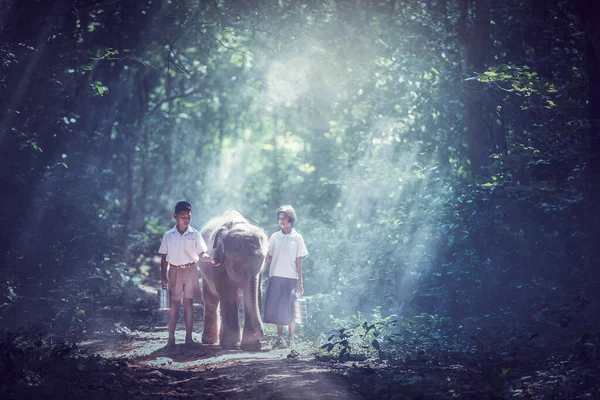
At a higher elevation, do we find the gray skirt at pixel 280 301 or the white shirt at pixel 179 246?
the white shirt at pixel 179 246

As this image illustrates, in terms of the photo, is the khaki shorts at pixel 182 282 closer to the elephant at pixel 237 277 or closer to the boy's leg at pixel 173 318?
the boy's leg at pixel 173 318

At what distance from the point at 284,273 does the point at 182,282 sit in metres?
1.61

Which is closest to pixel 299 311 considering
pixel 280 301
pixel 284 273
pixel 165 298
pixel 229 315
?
pixel 280 301

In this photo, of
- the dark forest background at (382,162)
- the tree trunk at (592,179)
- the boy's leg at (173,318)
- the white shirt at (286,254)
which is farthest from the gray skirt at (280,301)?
the tree trunk at (592,179)

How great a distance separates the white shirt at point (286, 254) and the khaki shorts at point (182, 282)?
4.24ft

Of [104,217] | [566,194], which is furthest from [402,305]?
[104,217]

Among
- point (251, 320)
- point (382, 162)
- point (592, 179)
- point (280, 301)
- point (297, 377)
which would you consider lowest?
point (297, 377)

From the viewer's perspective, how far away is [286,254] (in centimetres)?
932

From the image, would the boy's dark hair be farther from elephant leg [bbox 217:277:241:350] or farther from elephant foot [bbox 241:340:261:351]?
elephant foot [bbox 241:340:261:351]

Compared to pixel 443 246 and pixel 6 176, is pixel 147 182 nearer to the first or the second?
pixel 6 176

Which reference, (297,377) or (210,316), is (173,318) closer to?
(210,316)

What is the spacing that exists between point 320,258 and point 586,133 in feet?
21.3

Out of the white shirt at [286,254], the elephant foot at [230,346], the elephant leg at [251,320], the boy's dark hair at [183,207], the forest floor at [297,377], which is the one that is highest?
the boy's dark hair at [183,207]

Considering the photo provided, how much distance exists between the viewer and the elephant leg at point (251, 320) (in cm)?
871
